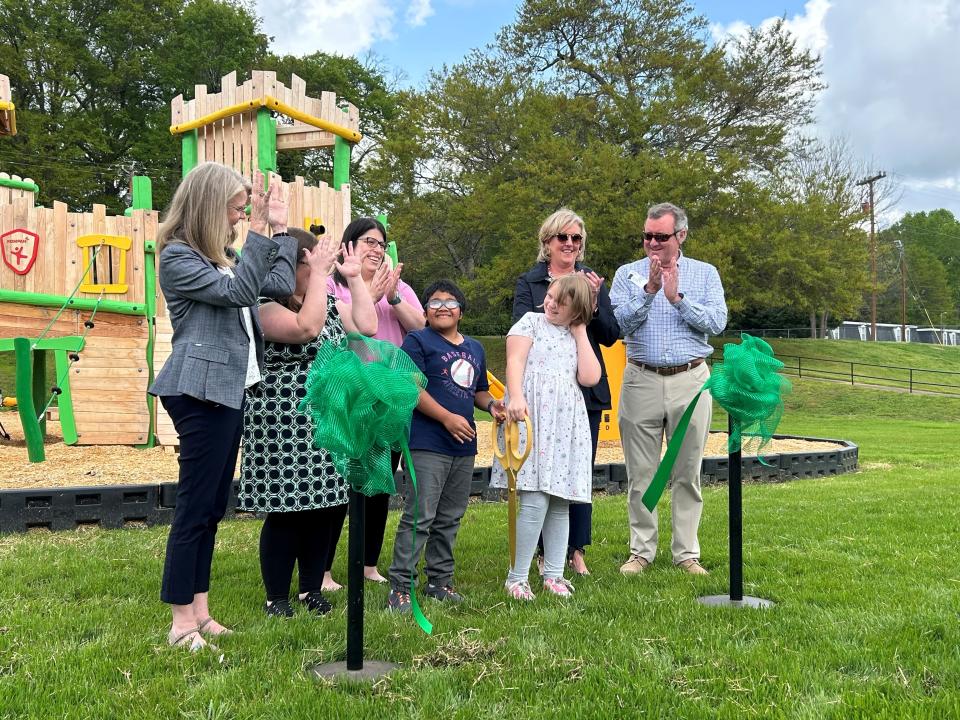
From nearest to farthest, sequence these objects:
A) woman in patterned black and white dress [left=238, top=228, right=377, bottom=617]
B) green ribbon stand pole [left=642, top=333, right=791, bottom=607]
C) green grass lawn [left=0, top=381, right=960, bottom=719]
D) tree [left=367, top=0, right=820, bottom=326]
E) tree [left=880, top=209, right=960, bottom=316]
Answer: green grass lawn [left=0, top=381, right=960, bottom=719], woman in patterned black and white dress [left=238, top=228, right=377, bottom=617], green ribbon stand pole [left=642, top=333, right=791, bottom=607], tree [left=367, top=0, right=820, bottom=326], tree [left=880, top=209, right=960, bottom=316]

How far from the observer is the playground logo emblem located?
27.0 feet

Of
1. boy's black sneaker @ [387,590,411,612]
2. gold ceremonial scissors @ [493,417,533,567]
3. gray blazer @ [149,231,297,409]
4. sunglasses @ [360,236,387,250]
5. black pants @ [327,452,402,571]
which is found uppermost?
sunglasses @ [360,236,387,250]

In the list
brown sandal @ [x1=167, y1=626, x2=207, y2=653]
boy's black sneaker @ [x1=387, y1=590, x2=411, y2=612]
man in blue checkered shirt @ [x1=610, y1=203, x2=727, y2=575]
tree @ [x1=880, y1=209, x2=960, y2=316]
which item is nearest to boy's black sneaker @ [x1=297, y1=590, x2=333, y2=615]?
boy's black sneaker @ [x1=387, y1=590, x2=411, y2=612]

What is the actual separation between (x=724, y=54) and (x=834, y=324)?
99.9 ft

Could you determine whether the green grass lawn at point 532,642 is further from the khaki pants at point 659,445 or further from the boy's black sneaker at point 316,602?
the khaki pants at point 659,445

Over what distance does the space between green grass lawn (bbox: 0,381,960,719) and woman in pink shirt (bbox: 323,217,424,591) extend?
0.30 meters

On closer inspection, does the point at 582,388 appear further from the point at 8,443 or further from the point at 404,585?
the point at 8,443

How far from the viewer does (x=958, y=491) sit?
7.06 meters

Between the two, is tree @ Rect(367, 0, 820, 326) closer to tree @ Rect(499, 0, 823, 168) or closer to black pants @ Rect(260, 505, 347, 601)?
tree @ Rect(499, 0, 823, 168)

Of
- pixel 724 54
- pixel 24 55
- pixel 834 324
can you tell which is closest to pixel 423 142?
pixel 724 54

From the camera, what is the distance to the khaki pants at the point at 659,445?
4434mm

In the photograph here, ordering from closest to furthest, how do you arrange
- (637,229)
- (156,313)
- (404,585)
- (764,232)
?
(404,585), (156,313), (637,229), (764,232)

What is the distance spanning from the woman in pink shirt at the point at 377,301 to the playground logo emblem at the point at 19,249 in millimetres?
5819

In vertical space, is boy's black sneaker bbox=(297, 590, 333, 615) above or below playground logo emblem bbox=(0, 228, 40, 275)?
below
